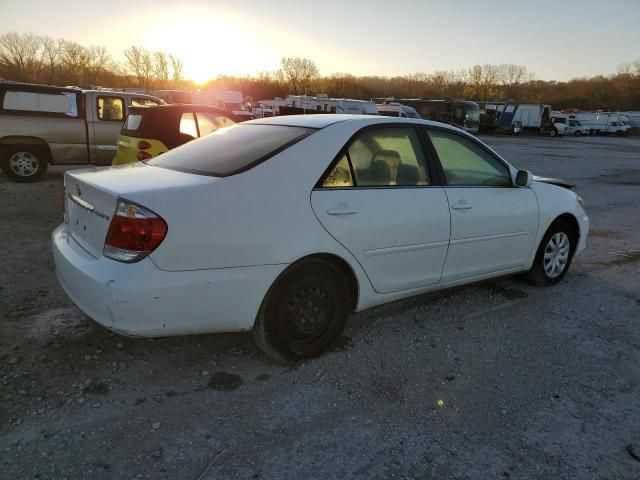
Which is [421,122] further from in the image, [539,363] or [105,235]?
[105,235]

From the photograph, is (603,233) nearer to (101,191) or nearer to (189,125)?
(189,125)

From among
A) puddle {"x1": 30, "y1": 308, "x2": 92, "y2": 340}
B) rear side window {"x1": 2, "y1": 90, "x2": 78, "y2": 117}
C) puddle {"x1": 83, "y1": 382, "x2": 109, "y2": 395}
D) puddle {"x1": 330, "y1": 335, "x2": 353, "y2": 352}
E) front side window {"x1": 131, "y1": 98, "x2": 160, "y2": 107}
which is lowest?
puddle {"x1": 83, "y1": 382, "x2": 109, "y2": 395}

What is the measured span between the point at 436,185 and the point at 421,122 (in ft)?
1.70

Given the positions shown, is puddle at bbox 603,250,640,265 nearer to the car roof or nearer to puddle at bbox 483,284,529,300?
puddle at bbox 483,284,529,300

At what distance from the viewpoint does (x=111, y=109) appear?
10359mm

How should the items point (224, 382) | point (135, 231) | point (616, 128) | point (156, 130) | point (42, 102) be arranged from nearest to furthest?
point (135, 231)
point (224, 382)
point (156, 130)
point (42, 102)
point (616, 128)

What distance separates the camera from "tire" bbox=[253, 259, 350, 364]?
3.00 metres

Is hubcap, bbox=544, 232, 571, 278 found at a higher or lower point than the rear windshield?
lower

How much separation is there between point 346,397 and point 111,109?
9.44 metres

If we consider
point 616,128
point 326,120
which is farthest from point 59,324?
point 616,128

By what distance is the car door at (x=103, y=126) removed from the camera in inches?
396

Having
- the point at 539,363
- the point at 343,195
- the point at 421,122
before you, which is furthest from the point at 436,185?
the point at 539,363

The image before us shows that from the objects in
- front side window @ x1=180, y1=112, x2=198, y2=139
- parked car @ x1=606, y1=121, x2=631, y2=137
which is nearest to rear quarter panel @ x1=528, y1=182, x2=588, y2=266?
front side window @ x1=180, y1=112, x2=198, y2=139

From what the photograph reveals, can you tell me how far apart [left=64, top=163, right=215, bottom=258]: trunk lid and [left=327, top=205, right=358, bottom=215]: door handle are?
76cm
